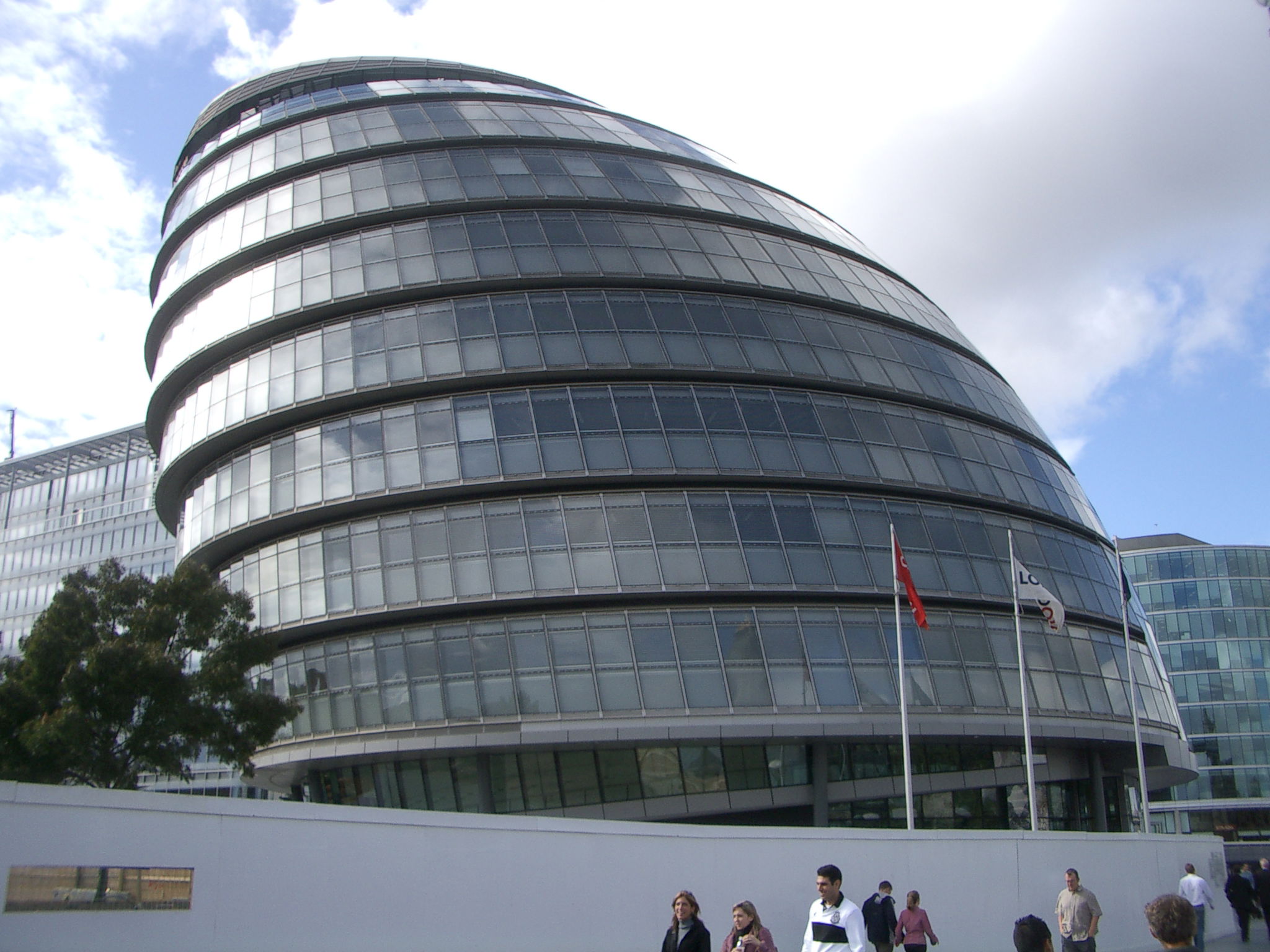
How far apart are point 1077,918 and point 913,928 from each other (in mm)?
2615

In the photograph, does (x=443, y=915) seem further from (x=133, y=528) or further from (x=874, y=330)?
(x=133, y=528)

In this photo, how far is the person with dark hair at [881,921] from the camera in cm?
1708

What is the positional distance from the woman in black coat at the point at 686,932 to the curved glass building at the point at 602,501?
62.0ft

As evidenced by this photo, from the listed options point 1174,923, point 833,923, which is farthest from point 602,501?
point 1174,923

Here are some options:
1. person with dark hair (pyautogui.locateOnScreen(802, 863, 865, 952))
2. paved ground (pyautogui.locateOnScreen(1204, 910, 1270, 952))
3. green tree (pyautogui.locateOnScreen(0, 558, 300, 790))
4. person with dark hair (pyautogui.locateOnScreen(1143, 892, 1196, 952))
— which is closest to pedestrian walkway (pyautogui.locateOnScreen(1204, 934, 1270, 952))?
paved ground (pyautogui.locateOnScreen(1204, 910, 1270, 952))

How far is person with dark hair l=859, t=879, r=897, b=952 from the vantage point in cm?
1708

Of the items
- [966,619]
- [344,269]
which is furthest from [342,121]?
[966,619]

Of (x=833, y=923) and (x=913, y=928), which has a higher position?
(x=833, y=923)

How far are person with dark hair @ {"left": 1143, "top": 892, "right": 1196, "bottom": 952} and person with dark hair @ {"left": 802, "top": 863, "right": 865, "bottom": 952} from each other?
4.12 metres

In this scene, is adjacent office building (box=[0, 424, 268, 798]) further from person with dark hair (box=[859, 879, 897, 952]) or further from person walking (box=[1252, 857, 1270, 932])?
person with dark hair (box=[859, 879, 897, 952])

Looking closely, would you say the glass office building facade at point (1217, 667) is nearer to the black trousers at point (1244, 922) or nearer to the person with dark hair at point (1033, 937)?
the black trousers at point (1244, 922)

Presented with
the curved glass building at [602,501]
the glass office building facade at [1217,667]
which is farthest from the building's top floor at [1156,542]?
the curved glass building at [602,501]

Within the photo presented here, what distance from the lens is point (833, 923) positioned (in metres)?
10.5

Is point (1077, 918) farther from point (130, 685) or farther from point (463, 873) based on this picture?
point (130, 685)
